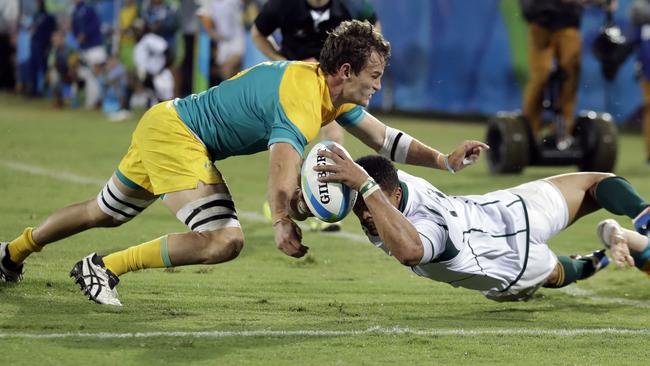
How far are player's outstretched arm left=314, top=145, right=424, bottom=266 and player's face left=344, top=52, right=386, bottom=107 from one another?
1.83ft

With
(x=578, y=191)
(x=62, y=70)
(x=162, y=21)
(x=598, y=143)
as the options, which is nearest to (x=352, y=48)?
(x=578, y=191)

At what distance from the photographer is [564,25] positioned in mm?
14109

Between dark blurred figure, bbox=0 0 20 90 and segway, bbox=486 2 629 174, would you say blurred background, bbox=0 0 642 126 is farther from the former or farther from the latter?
segway, bbox=486 2 629 174

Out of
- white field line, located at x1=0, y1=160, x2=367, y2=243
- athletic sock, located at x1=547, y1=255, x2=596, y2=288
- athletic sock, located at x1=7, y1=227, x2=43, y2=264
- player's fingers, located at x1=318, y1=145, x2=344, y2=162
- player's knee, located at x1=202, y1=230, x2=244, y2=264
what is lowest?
white field line, located at x1=0, y1=160, x2=367, y2=243

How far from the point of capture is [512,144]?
13.8m

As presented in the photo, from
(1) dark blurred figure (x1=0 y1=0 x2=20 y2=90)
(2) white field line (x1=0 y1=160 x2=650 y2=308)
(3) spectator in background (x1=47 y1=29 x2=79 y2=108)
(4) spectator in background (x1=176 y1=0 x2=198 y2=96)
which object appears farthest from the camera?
(1) dark blurred figure (x1=0 y1=0 x2=20 y2=90)

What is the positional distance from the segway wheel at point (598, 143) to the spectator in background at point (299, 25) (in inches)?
166

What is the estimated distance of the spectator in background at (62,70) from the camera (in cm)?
2719

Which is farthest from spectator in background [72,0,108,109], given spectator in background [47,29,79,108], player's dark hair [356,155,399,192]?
player's dark hair [356,155,399,192]

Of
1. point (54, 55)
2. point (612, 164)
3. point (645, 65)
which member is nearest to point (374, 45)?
point (612, 164)

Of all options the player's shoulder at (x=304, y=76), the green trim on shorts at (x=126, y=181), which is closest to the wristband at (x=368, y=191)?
the player's shoulder at (x=304, y=76)

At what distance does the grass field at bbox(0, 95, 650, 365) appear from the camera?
572 centimetres

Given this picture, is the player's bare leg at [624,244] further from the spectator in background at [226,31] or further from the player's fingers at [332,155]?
the spectator in background at [226,31]

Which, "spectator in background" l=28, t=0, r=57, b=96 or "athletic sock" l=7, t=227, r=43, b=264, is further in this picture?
"spectator in background" l=28, t=0, r=57, b=96
